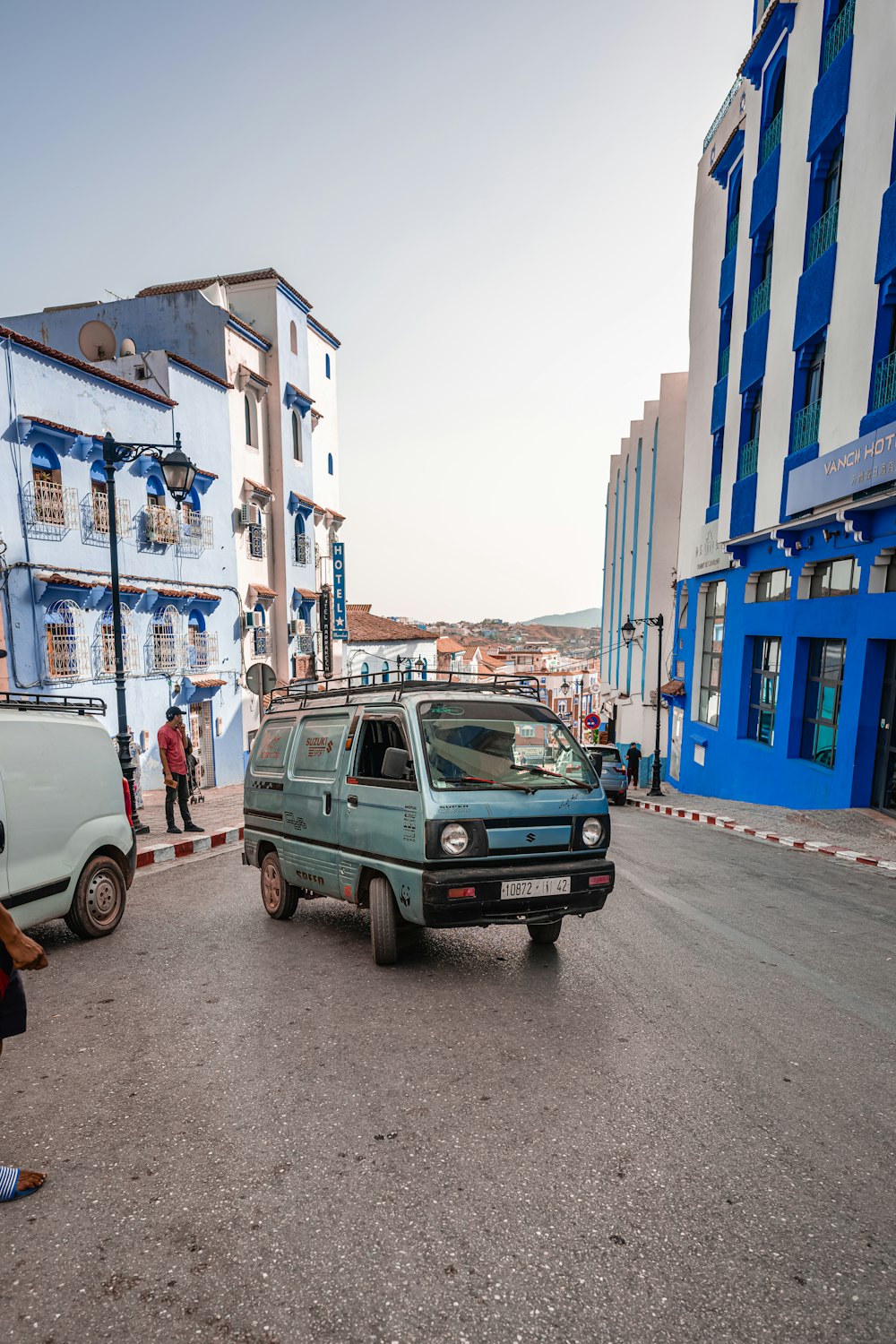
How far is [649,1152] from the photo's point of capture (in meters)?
3.31

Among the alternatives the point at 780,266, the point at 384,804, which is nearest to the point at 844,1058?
the point at 384,804

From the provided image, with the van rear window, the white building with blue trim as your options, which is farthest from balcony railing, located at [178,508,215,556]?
the white building with blue trim

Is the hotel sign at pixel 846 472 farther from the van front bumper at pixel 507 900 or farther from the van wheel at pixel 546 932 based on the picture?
the van wheel at pixel 546 932

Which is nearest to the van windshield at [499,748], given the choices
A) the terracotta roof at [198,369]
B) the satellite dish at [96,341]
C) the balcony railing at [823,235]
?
the balcony railing at [823,235]

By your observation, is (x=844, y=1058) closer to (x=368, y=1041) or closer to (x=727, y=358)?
(x=368, y=1041)

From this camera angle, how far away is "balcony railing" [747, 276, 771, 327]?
1733 cm

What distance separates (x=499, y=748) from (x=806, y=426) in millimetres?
13315

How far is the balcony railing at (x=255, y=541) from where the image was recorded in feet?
80.5

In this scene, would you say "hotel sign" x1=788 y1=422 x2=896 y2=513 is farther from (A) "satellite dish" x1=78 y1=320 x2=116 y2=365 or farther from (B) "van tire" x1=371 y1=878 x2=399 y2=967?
(A) "satellite dish" x1=78 y1=320 x2=116 y2=365

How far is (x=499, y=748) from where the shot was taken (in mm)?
5684

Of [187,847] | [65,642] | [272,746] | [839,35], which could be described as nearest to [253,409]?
[65,642]

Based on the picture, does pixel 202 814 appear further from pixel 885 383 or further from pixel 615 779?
pixel 885 383

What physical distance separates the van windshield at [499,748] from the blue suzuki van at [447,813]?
1 cm

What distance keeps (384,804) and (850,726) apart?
36.0 feet
